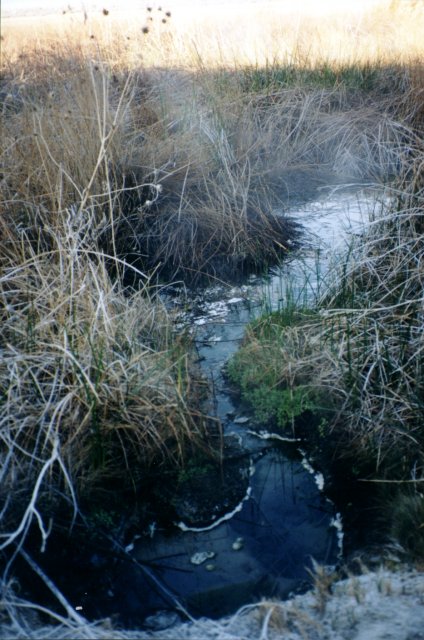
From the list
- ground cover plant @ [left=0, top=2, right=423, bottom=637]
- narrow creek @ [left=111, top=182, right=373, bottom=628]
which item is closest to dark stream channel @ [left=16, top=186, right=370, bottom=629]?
narrow creek @ [left=111, top=182, right=373, bottom=628]

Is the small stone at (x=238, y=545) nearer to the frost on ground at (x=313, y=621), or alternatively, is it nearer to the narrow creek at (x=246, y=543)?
the narrow creek at (x=246, y=543)

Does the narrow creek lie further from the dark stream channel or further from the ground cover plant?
the ground cover plant

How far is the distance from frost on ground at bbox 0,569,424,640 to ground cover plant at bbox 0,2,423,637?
0.18ft

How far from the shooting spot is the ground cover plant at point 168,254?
2.65 meters

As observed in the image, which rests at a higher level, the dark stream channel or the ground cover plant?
the ground cover plant

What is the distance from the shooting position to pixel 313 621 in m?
2.04

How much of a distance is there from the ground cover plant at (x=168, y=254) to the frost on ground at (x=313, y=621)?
5 cm

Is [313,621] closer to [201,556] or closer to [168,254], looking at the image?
[201,556]

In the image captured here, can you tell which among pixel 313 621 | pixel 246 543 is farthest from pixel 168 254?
pixel 313 621

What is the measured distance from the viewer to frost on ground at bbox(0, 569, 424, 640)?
1994 millimetres

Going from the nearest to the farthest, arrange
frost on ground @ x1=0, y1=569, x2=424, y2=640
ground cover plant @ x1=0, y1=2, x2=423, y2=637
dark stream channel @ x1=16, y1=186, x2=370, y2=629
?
1. frost on ground @ x1=0, y1=569, x2=424, y2=640
2. dark stream channel @ x1=16, y1=186, x2=370, y2=629
3. ground cover plant @ x1=0, y1=2, x2=423, y2=637

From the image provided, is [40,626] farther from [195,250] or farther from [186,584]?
[195,250]

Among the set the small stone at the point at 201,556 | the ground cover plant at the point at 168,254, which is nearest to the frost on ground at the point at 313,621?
the ground cover plant at the point at 168,254

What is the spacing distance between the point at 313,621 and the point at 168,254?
2782mm
